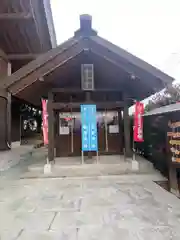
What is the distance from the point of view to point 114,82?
7.21 meters

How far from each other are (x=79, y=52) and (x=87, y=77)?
2.69 ft

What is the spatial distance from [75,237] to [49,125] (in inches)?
176

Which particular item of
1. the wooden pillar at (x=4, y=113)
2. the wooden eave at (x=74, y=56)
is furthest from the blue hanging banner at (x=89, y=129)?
the wooden pillar at (x=4, y=113)

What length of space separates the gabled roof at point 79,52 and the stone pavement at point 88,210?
2.85m

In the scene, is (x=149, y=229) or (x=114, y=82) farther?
(x=114, y=82)

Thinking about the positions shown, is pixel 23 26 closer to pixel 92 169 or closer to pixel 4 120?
pixel 4 120

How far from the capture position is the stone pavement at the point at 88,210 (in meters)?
2.96

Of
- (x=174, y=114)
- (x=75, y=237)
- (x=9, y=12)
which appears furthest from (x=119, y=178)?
(x=9, y=12)

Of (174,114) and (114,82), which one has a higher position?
(114,82)

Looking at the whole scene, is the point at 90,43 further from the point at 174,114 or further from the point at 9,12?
the point at 9,12

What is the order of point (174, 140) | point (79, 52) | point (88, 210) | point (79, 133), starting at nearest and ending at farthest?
point (88, 210) → point (174, 140) → point (79, 52) → point (79, 133)

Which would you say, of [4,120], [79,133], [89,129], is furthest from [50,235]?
[4,120]

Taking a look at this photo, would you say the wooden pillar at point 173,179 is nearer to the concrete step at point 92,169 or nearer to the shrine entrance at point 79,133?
the concrete step at point 92,169

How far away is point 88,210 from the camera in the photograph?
3791 mm
